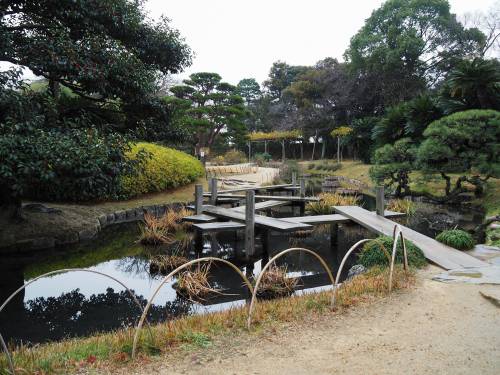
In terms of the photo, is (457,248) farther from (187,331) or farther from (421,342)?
(187,331)

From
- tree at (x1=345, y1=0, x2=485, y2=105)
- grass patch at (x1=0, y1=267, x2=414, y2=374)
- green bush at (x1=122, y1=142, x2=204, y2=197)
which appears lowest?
grass patch at (x1=0, y1=267, x2=414, y2=374)

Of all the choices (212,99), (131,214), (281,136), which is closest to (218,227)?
(131,214)

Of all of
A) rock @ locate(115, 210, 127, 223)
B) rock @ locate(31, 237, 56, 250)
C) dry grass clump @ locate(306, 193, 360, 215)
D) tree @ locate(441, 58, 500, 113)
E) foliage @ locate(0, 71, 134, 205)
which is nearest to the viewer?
foliage @ locate(0, 71, 134, 205)

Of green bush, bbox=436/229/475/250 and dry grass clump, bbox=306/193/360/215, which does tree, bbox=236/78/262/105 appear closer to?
dry grass clump, bbox=306/193/360/215

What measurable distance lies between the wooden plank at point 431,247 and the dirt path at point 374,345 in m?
1.29

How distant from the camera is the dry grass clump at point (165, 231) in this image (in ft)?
26.0

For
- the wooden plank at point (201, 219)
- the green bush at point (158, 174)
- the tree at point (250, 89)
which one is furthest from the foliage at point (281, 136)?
the wooden plank at point (201, 219)

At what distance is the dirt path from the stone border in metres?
5.55

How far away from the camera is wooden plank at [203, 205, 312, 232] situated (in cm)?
664

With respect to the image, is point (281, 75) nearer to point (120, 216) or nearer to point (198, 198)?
point (120, 216)

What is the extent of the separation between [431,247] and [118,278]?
469 centimetres

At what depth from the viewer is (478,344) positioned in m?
3.07

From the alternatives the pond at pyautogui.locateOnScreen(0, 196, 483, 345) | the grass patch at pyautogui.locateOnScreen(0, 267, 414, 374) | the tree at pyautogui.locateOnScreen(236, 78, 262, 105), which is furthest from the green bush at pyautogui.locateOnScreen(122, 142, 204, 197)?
the tree at pyautogui.locateOnScreen(236, 78, 262, 105)

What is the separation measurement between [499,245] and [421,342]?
13.6 ft
